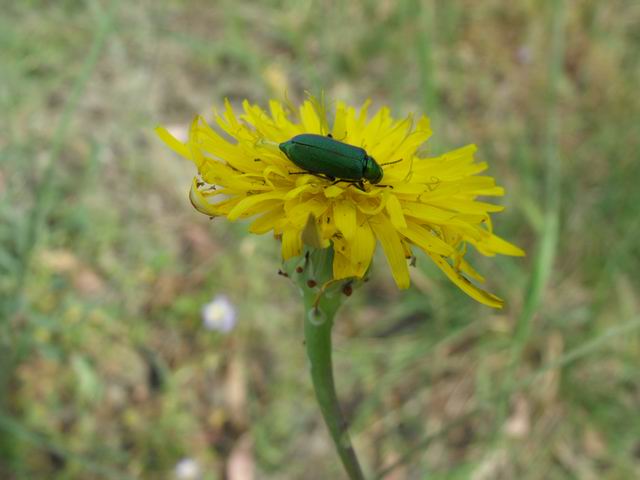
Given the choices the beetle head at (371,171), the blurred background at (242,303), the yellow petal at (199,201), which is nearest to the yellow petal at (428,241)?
the beetle head at (371,171)

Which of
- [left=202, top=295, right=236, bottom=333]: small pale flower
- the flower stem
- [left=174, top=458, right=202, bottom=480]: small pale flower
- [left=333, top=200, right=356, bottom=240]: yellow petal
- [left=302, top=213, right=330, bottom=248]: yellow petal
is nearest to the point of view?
[left=302, top=213, right=330, bottom=248]: yellow petal

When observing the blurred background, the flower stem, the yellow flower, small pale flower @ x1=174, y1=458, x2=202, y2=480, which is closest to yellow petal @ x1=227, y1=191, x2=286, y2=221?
the yellow flower

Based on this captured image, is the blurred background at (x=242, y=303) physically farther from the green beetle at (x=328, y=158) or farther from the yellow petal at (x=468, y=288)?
the green beetle at (x=328, y=158)

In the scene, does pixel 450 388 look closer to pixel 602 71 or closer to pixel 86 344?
pixel 86 344

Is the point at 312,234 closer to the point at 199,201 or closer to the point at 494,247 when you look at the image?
the point at 199,201

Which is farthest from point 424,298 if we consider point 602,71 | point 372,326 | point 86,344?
point 602,71

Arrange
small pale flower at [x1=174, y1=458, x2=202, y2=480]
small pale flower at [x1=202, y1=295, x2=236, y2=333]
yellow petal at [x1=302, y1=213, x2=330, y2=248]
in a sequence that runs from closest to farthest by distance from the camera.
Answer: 1. yellow petal at [x1=302, y1=213, x2=330, y2=248]
2. small pale flower at [x1=174, y1=458, x2=202, y2=480]
3. small pale flower at [x1=202, y1=295, x2=236, y2=333]

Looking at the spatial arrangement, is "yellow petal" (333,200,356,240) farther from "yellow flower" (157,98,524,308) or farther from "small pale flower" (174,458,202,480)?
"small pale flower" (174,458,202,480)
